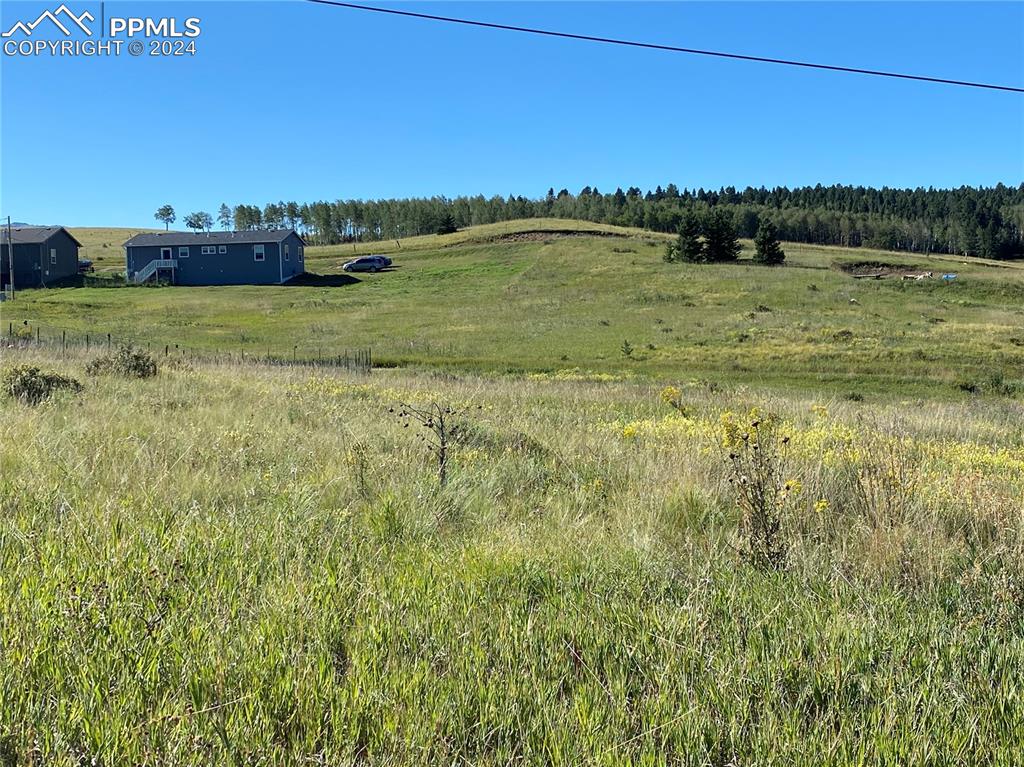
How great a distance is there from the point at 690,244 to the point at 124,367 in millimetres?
62679

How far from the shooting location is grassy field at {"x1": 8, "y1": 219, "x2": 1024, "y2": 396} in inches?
1203

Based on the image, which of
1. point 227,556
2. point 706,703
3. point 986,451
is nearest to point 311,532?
point 227,556

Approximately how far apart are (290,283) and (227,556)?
244ft

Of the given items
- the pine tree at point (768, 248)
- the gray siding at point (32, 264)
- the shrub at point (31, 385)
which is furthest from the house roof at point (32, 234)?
the shrub at point (31, 385)

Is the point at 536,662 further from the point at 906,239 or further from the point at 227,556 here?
the point at 906,239

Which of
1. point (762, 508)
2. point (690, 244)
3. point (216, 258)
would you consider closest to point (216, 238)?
point (216, 258)

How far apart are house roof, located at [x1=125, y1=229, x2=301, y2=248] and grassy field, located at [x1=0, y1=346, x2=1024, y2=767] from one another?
73.0 meters

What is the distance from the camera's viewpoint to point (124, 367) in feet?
46.1

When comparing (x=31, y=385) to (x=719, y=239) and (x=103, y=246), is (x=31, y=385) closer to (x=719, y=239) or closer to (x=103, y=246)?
(x=719, y=239)

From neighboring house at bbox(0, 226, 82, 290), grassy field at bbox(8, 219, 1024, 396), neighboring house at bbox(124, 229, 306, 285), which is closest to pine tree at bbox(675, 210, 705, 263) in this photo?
grassy field at bbox(8, 219, 1024, 396)

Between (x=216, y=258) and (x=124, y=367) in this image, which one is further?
(x=216, y=258)

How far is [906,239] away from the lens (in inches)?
5792

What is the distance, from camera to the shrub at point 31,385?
339 inches

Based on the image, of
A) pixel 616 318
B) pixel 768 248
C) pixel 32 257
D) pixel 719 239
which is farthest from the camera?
pixel 32 257
